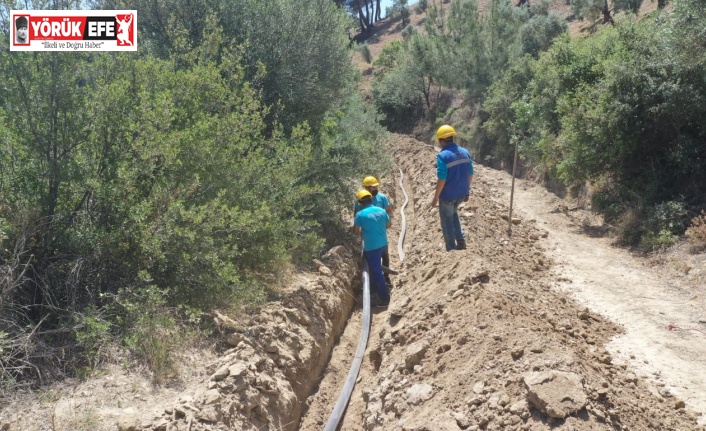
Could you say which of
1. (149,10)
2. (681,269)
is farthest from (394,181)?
(681,269)

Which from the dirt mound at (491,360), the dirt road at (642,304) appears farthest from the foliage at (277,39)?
the dirt road at (642,304)

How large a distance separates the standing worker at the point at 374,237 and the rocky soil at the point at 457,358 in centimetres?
29

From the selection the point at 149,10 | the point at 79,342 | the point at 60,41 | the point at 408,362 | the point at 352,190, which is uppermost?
the point at 149,10

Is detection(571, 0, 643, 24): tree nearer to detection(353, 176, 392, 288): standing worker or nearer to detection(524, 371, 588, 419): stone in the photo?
detection(353, 176, 392, 288): standing worker

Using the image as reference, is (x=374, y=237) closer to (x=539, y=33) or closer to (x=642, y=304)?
(x=642, y=304)

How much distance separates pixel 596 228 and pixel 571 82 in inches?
178

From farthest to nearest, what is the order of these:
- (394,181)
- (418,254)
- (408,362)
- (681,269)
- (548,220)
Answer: (394,181)
(548,220)
(418,254)
(681,269)
(408,362)

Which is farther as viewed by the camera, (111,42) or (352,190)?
(352,190)

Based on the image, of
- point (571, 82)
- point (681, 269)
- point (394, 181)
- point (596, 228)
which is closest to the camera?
point (681, 269)

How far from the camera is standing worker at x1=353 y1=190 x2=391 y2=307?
28.8 feet

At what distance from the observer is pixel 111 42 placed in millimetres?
8461

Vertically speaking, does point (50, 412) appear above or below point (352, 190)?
below

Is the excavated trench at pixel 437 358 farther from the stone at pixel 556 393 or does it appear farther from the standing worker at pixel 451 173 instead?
the standing worker at pixel 451 173

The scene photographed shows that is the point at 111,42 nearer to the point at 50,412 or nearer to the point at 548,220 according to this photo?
the point at 50,412
